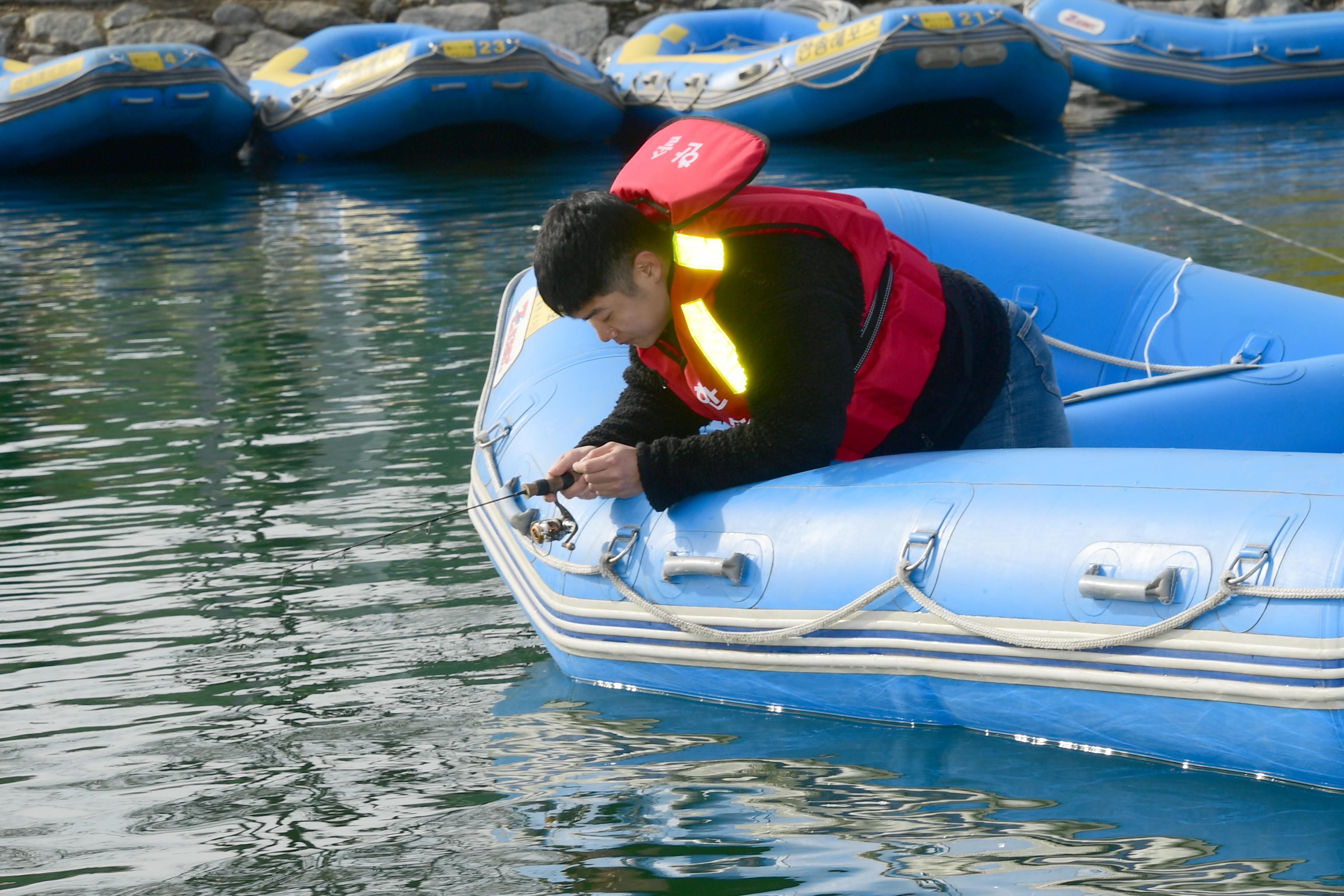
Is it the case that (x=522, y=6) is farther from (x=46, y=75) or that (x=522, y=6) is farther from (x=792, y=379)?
(x=792, y=379)

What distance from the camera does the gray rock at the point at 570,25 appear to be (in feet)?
44.9

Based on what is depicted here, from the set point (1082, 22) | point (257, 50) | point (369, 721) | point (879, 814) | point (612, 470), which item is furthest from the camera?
point (257, 50)

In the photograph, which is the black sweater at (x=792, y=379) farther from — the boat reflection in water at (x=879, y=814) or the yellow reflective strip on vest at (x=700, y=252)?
the boat reflection in water at (x=879, y=814)

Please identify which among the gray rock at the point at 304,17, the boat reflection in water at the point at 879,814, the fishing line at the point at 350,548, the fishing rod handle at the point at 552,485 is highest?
the gray rock at the point at 304,17

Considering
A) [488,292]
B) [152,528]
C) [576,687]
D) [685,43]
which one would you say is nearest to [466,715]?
[576,687]

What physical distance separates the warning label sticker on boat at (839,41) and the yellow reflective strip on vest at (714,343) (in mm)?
8075

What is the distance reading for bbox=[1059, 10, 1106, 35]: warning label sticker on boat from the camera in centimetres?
1148

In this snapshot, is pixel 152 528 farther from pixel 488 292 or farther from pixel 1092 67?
pixel 1092 67

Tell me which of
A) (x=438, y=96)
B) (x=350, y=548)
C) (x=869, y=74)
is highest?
(x=869, y=74)

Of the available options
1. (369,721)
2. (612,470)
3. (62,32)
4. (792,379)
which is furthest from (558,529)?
(62,32)

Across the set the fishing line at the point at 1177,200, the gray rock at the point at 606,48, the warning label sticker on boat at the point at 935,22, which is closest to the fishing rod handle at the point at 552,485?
the fishing line at the point at 1177,200

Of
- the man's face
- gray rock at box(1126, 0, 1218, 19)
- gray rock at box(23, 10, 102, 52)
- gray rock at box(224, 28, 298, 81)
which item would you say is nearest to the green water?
the man's face

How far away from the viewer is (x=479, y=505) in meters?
2.76

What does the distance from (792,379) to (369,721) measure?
3.10 feet
